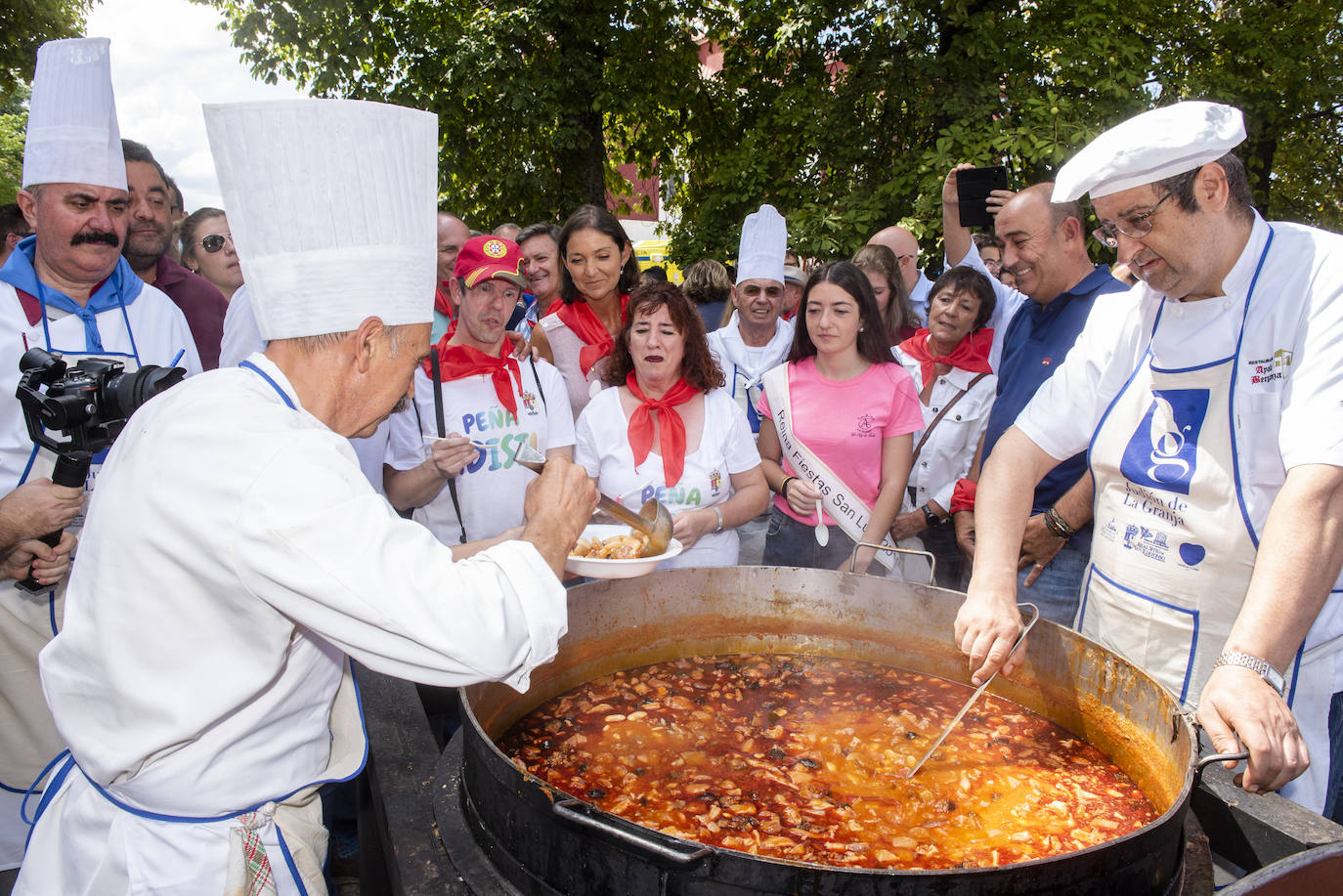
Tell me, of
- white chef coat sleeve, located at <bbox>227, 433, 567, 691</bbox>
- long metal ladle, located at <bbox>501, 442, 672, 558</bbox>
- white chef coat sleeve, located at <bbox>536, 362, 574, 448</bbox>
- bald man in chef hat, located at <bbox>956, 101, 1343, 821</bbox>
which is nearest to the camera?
white chef coat sleeve, located at <bbox>227, 433, 567, 691</bbox>

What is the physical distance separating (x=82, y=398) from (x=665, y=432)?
2.19 m

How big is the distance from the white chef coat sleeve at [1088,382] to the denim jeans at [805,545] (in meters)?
1.72

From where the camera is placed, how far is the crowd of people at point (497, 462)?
4.56 ft

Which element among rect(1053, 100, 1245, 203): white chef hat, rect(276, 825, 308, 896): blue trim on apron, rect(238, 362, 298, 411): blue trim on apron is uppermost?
rect(1053, 100, 1245, 203): white chef hat

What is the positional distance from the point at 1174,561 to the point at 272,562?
2.27 meters

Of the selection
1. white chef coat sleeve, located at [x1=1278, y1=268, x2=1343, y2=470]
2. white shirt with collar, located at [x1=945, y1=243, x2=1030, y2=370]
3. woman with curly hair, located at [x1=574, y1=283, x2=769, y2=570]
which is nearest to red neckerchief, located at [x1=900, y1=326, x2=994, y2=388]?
white shirt with collar, located at [x1=945, y1=243, x2=1030, y2=370]

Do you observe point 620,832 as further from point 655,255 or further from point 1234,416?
point 655,255

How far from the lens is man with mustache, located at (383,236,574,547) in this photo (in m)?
3.83

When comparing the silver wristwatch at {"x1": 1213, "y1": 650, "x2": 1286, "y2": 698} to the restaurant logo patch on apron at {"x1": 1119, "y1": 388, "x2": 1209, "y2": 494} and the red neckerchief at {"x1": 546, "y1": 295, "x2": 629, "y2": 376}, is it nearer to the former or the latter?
the restaurant logo patch on apron at {"x1": 1119, "y1": 388, "x2": 1209, "y2": 494}

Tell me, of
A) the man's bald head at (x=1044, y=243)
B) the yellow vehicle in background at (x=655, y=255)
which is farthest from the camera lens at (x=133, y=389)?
the yellow vehicle in background at (x=655, y=255)

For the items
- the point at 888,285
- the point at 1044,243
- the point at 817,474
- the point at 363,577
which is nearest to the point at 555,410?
the point at 817,474

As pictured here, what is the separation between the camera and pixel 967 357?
15.9 feet

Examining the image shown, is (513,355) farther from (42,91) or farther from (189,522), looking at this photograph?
(189,522)

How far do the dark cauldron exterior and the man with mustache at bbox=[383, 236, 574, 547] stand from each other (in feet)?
3.61
